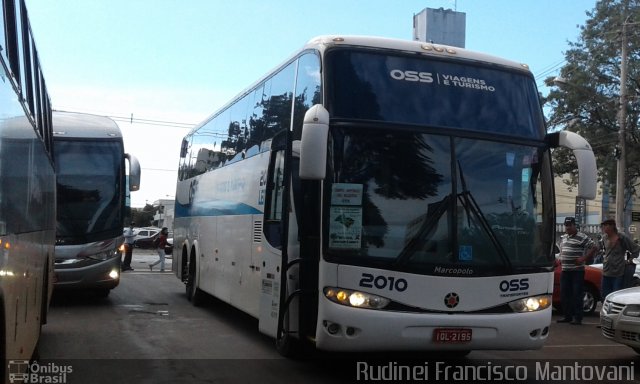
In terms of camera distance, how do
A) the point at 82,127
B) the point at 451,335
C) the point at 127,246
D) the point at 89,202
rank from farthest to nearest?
the point at 127,246
the point at 82,127
the point at 89,202
the point at 451,335

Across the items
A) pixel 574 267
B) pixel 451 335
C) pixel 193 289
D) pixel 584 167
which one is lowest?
pixel 193 289

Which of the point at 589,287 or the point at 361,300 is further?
the point at 589,287

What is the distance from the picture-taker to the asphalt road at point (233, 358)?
294 inches

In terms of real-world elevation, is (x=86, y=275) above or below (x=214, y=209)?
below

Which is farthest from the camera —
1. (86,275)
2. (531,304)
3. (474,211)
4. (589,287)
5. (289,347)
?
(589,287)

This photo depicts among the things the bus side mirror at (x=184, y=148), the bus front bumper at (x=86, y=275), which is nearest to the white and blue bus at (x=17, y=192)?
the bus front bumper at (x=86, y=275)

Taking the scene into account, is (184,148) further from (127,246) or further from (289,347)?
(289,347)

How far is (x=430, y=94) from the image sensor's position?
720 centimetres

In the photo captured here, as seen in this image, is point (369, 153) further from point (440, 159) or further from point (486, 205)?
point (486, 205)

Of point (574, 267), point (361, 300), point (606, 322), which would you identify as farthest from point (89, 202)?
point (606, 322)

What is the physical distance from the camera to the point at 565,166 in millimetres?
31312

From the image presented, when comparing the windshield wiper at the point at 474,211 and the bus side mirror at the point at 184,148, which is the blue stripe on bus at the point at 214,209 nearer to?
the bus side mirror at the point at 184,148

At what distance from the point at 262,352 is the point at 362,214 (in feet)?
10.3

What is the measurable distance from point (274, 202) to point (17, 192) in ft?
13.6
